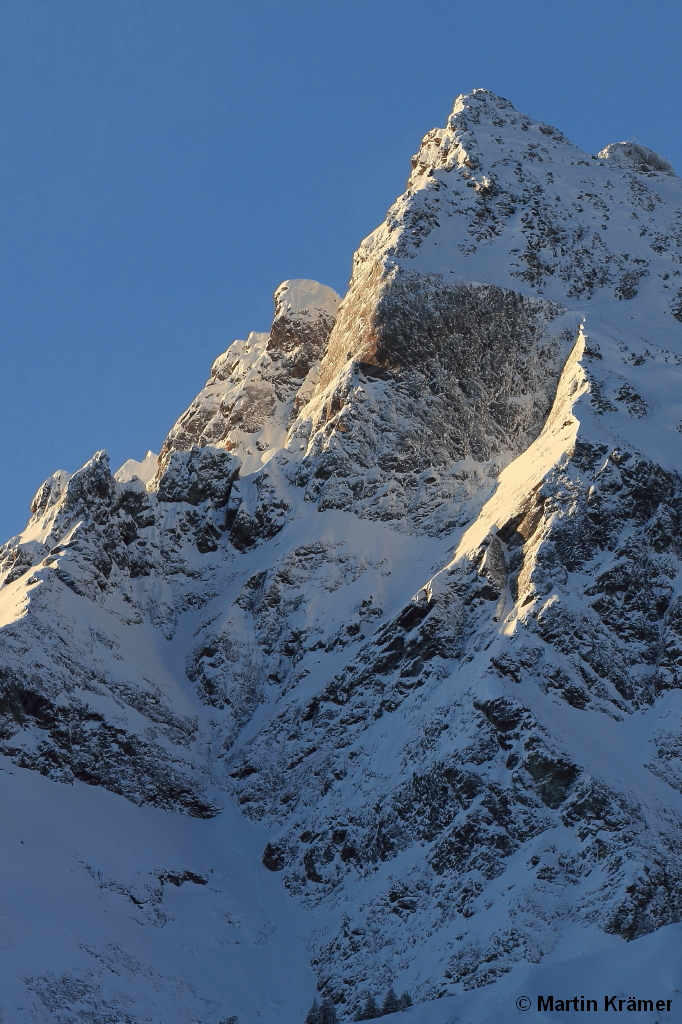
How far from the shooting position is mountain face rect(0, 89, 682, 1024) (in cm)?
7988

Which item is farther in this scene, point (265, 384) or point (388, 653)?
point (265, 384)

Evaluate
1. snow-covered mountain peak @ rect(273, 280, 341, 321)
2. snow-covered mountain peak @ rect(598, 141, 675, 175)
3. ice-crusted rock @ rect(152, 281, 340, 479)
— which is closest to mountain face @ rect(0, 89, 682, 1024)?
ice-crusted rock @ rect(152, 281, 340, 479)

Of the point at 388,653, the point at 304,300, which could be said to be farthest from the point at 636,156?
the point at 388,653

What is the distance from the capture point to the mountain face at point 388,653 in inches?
3145

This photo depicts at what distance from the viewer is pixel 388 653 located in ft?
321

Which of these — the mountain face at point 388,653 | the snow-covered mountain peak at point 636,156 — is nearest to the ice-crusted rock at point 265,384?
the mountain face at point 388,653

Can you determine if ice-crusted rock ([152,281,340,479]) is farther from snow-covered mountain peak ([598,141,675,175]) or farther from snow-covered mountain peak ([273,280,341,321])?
snow-covered mountain peak ([598,141,675,175])

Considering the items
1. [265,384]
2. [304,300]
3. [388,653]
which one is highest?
[304,300]

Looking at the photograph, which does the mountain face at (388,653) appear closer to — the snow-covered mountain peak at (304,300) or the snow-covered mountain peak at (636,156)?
the snow-covered mountain peak at (304,300)

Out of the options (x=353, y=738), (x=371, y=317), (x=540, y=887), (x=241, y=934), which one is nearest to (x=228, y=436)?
(x=371, y=317)

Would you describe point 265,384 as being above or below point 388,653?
above

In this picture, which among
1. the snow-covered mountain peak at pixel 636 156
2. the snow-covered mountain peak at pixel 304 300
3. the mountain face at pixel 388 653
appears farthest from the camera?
the snow-covered mountain peak at pixel 636 156

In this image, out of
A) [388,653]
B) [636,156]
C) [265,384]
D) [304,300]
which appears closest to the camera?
[388,653]

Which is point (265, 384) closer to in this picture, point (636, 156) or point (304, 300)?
point (304, 300)
